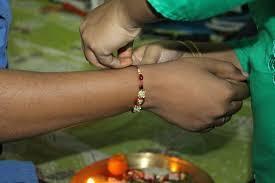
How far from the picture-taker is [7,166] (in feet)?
2.60

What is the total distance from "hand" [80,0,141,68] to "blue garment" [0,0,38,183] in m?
0.11

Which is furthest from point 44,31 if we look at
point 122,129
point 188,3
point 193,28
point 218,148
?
point 188,3

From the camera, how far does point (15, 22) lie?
1678mm

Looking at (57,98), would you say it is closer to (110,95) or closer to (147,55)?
(110,95)

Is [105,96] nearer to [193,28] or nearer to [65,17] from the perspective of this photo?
[193,28]

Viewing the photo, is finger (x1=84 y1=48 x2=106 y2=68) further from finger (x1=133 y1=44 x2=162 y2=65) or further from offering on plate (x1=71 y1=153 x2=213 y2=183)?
offering on plate (x1=71 y1=153 x2=213 y2=183)

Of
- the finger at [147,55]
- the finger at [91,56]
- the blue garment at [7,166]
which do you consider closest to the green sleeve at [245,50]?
the finger at [147,55]

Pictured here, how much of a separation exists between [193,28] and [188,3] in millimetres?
1048

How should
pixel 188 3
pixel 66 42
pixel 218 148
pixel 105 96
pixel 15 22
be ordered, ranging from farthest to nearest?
pixel 15 22
pixel 66 42
pixel 218 148
pixel 105 96
pixel 188 3

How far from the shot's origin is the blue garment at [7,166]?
71 centimetres

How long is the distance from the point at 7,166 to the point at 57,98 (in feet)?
0.71

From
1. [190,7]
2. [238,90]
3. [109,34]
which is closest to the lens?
[190,7]

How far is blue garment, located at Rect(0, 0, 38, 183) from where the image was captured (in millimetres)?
708

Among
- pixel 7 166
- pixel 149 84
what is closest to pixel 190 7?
pixel 149 84
